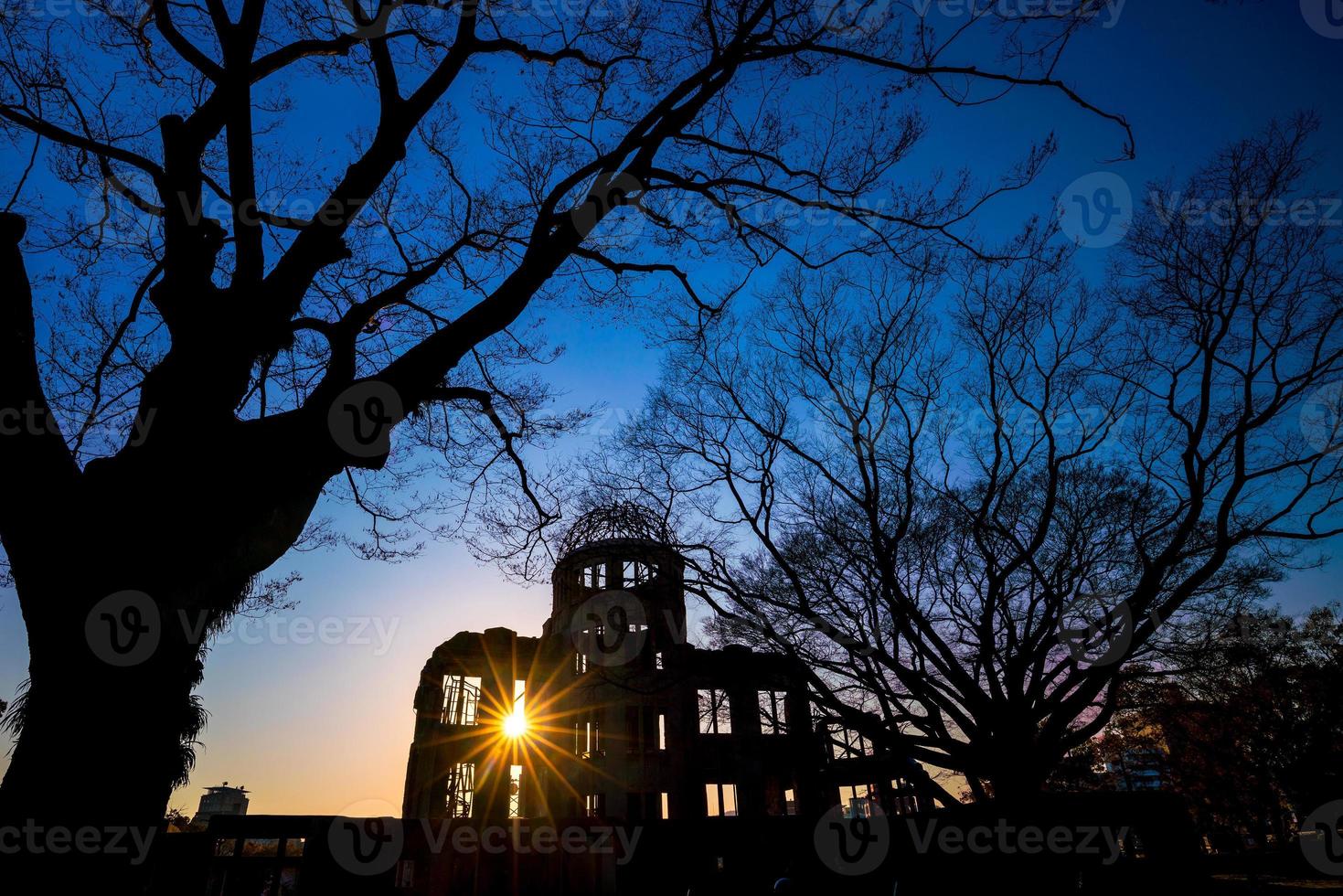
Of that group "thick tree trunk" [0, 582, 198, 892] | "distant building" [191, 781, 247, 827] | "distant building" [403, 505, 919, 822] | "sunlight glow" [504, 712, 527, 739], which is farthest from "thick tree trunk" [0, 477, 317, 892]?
"distant building" [191, 781, 247, 827]

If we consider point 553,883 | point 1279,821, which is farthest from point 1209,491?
point 1279,821

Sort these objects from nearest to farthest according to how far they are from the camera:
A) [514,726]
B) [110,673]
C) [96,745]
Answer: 1. [96,745]
2. [110,673]
3. [514,726]

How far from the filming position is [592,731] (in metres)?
27.9

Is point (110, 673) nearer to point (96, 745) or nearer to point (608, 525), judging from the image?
point (96, 745)

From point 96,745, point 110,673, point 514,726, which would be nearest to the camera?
point 96,745

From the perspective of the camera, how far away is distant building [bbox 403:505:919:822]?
2512 centimetres

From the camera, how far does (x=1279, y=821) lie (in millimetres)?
24922

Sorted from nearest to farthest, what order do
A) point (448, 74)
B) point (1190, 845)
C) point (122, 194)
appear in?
point (1190, 845) < point (448, 74) < point (122, 194)

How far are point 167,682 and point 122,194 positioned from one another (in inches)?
237

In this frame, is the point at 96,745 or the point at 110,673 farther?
the point at 110,673

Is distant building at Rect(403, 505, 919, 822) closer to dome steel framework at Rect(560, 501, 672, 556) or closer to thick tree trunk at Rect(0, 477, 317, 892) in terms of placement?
dome steel framework at Rect(560, 501, 672, 556)

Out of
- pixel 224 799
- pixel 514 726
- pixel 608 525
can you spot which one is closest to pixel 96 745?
pixel 608 525

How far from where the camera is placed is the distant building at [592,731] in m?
25.1

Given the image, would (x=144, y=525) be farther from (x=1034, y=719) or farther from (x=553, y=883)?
(x=1034, y=719)
